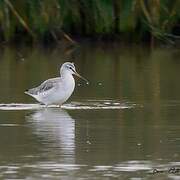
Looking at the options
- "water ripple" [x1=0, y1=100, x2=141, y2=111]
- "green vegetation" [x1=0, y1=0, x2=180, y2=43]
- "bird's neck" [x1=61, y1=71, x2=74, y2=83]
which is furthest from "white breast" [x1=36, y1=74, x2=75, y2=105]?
Answer: "green vegetation" [x1=0, y1=0, x2=180, y2=43]

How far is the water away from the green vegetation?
5.06m

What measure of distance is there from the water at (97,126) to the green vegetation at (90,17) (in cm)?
506

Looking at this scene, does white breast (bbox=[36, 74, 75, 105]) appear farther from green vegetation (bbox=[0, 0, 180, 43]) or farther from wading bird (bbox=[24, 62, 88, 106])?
green vegetation (bbox=[0, 0, 180, 43])

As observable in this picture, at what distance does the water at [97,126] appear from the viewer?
9.91 metres

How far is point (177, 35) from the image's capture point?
31312 millimetres

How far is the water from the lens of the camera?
9.91 meters

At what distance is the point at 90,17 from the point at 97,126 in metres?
17.2

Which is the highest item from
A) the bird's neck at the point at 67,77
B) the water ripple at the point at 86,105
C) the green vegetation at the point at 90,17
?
the green vegetation at the point at 90,17

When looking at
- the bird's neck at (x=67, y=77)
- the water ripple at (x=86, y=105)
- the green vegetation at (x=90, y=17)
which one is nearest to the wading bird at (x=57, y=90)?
the bird's neck at (x=67, y=77)

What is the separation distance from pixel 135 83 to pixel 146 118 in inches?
201

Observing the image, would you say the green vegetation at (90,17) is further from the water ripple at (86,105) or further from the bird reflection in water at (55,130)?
the bird reflection in water at (55,130)

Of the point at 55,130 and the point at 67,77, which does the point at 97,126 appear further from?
the point at 67,77

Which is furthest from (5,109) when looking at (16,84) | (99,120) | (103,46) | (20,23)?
(103,46)

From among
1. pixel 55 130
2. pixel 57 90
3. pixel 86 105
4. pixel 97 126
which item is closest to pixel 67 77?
pixel 57 90
